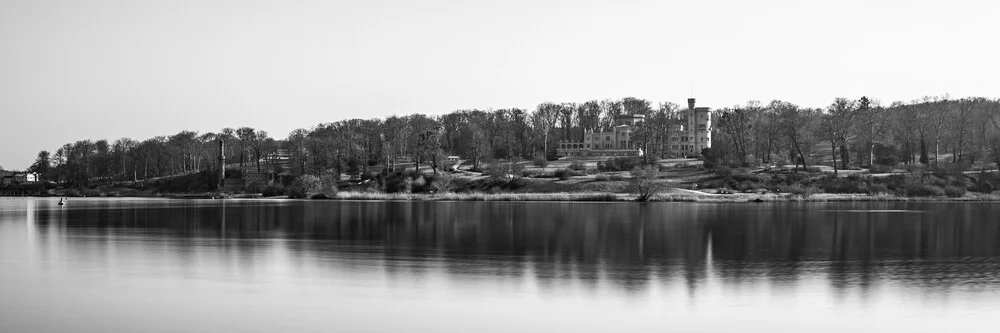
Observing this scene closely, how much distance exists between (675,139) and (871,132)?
4625 cm

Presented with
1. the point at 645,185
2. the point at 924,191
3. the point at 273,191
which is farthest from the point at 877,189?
the point at 273,191

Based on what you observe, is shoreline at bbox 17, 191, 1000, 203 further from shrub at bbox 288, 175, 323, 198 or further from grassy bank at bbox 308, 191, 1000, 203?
shrub at bbox 288, 175, 323, 198

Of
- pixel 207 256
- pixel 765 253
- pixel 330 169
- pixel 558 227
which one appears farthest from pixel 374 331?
pixel 330 169

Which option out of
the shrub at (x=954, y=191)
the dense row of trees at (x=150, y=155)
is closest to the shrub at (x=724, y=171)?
the shrub at (x=954, y=191)

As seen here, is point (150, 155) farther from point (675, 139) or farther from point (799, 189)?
point (799, 189)

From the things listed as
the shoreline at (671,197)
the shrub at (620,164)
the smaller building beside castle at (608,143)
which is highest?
the smaller building beside castle at (608,143)

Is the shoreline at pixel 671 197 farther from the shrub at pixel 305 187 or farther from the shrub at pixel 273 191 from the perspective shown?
the shrub at pixel 273 191

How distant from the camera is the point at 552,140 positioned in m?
164

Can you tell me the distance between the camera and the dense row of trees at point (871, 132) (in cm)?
11912

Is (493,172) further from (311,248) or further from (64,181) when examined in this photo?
(64,181)

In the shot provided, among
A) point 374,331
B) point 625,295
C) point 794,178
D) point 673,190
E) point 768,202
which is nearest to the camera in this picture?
point 374,331

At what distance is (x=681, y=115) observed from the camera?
167875mm

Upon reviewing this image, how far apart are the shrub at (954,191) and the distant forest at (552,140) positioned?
39.5 ft

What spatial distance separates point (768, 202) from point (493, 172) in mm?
39629
